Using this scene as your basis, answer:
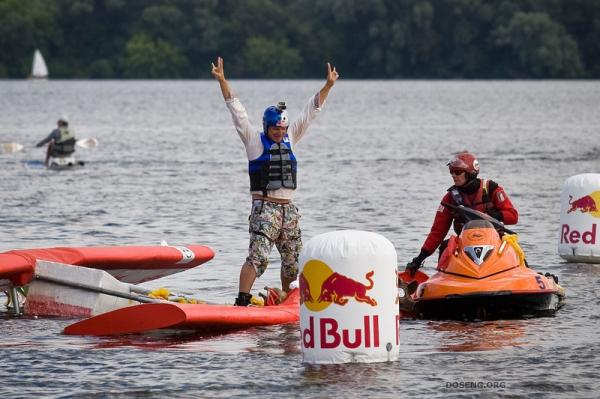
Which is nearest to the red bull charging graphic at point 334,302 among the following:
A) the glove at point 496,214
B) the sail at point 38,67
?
the glove at point 496,214

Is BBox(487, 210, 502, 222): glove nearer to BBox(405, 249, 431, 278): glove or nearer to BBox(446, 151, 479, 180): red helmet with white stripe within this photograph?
BBox(446, 151, 479, 180): red helmet with white stripe

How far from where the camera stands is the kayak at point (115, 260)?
14117 millimetres

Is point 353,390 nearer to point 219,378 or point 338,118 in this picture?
point 219,378

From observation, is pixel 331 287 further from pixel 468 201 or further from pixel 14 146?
pixel 14 146

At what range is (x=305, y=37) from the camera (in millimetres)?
149000

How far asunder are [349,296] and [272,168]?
2865 mm

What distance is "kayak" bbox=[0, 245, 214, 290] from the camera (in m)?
14.1

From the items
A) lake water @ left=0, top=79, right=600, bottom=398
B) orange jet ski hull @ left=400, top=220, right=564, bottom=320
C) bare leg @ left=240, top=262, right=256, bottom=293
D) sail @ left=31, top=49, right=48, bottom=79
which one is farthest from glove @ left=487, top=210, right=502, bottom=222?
sail @ left=31, top=49, right=48, bottom=79

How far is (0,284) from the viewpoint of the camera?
1429cm

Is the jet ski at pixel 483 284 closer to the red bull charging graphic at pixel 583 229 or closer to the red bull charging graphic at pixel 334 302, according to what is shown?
the red bull charging graphic at pixel 334 302

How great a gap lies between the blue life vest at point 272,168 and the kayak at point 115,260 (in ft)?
7.65

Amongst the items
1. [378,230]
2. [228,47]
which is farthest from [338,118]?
[228,47]

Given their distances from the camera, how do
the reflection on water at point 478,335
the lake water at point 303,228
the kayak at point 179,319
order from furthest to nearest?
1. the kayak at point 179,319
2. the reflection on water at point 478,335
3. the lake water at point 303,228

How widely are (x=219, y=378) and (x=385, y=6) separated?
129 metres
